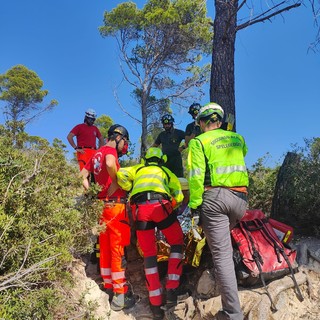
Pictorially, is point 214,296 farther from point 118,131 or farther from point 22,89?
point 22,89

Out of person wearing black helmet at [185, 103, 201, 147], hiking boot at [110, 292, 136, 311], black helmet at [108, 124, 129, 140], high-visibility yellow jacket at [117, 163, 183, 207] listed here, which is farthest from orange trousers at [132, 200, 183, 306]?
person wearing black helmet at [185, 103, 201, 147]

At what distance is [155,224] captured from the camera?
378cm

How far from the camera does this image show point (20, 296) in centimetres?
233

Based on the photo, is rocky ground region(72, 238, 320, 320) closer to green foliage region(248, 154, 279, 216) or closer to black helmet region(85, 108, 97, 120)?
green foliage region(248, 154, 279, 216)

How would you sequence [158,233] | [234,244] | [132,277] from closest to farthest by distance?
[234,244] < [132,277] < [158,233]

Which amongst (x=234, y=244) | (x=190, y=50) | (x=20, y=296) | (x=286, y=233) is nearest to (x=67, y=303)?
(x=20, y=296)

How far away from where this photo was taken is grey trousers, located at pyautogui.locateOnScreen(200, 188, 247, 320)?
2.91m

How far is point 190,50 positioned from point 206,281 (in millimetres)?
13449

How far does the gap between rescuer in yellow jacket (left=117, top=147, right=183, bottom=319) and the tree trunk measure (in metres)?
2.01

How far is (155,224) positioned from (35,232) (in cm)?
149

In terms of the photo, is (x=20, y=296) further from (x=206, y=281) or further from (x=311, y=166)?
(x=311, y=166)

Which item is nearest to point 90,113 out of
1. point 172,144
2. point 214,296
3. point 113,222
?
point 172,144

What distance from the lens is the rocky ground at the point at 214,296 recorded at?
294 cm

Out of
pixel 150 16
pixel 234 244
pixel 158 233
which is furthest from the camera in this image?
pixel 150 16
